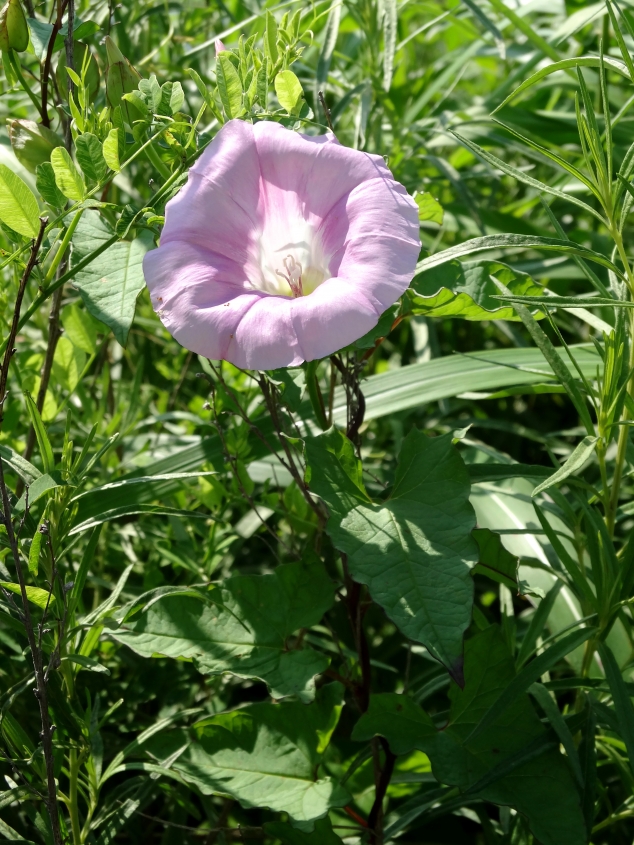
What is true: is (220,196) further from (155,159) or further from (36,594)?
(36,594)

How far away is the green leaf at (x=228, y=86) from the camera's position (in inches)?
28.2

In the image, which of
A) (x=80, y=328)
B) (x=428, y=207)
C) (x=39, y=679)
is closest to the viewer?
(x=39, y=679)

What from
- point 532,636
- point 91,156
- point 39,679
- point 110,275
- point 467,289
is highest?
point 91,156

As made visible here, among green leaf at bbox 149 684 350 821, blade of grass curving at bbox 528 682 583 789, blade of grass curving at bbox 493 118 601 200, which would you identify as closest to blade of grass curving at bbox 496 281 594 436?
blade of grass curving at bbox 493 118 601 200

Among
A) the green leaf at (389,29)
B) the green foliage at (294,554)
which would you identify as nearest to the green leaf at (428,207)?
the green foliage at (294,554)

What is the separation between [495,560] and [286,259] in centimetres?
36

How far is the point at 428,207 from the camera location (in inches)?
35.0

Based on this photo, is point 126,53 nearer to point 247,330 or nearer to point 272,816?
point 247,330

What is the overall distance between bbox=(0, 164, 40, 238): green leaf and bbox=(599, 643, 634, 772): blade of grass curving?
2.12ft

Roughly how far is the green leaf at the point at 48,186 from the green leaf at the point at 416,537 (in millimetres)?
302

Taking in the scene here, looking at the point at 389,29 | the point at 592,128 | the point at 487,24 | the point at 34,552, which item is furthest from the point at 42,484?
the point at 487,24

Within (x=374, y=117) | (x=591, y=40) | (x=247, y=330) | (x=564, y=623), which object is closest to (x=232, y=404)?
(x=247, y=330)

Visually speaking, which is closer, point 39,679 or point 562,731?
point 39,679

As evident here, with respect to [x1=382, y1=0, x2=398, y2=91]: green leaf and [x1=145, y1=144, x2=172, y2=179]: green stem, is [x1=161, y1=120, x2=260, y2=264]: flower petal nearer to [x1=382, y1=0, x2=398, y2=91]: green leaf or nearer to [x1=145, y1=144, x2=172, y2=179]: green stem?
[x1=145, y1=144, x2=172, y2=179]: green stem
